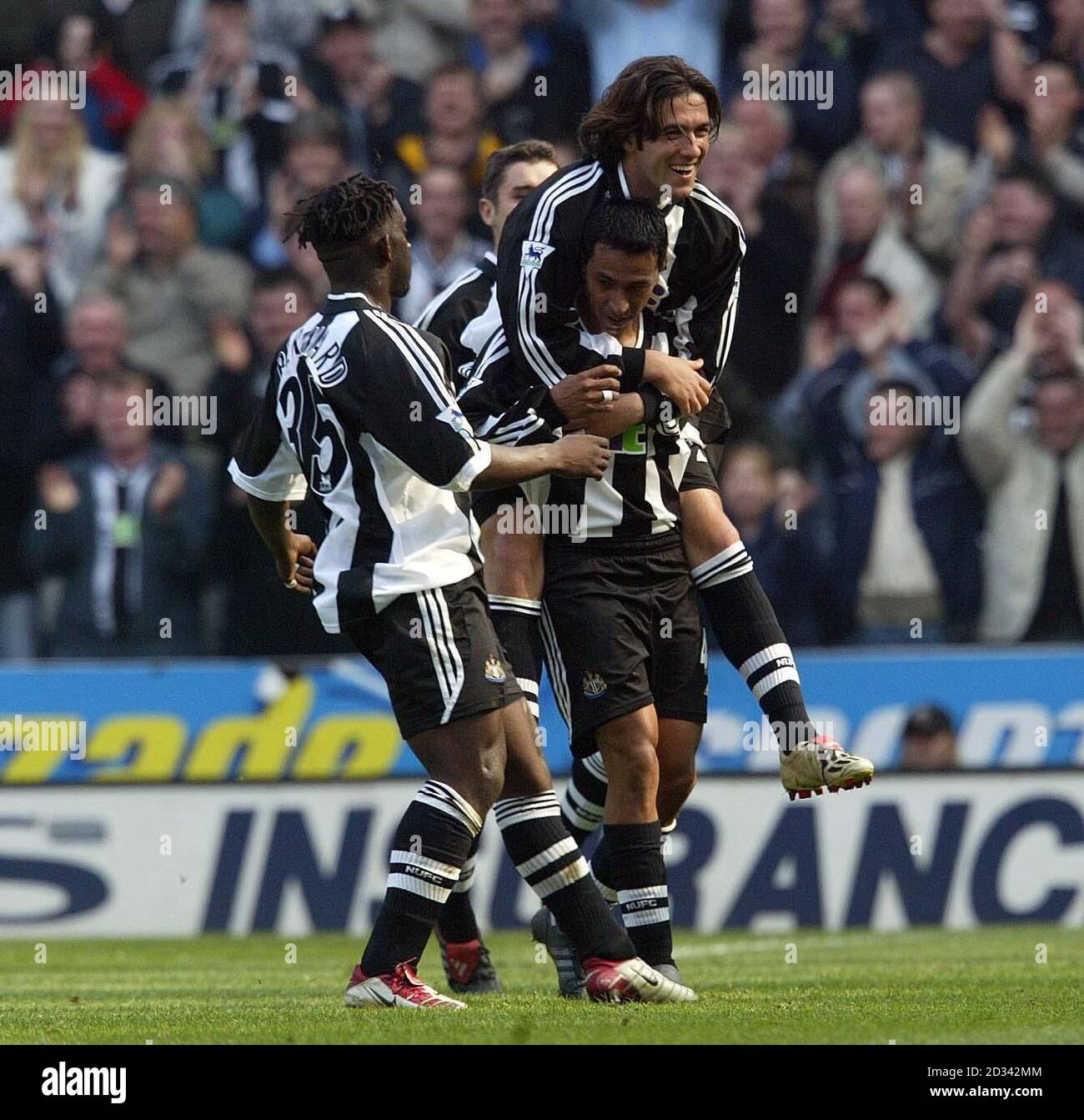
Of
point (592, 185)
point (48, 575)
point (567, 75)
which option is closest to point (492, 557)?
point (592, 185)

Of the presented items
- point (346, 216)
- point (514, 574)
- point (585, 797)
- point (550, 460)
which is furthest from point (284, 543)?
point (585, 797)

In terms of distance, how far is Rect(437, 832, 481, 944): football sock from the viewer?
6.93 meters

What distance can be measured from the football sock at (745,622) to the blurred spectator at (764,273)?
5693 millimetres

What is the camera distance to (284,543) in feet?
21.0

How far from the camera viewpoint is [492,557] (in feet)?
21.4

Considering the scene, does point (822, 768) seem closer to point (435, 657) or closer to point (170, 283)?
point (435, 657)

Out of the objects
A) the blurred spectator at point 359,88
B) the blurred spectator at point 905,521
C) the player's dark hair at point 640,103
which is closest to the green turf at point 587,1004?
the blurred spectator at point 905,521

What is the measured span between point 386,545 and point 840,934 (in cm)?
572

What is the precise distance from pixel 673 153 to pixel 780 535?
5.70 meters

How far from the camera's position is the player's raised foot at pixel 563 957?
626 centimetres

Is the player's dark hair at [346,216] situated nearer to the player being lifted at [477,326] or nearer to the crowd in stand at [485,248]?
the player being lifted at [477,326]

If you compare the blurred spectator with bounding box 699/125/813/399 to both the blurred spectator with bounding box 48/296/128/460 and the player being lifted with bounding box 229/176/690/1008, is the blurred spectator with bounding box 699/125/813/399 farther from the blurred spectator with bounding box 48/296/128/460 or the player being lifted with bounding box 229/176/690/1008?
the player being lifted with bounding box 229/176/690/1008

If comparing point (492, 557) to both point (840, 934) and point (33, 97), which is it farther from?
point (33, 97)

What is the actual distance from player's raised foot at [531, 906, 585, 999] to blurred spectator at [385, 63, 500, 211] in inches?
251
